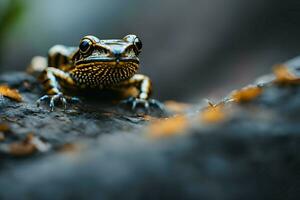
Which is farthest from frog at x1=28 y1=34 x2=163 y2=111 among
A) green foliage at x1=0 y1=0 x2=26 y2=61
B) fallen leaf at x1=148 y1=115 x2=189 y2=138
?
green foliage at x1=0 y1=0 x2=26 y2=61

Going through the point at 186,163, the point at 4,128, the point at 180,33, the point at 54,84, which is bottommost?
the point at 186,163

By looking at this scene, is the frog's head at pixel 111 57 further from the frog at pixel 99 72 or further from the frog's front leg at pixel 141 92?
the frog's front leg at pixel 141 92

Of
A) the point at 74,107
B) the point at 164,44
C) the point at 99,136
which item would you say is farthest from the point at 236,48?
the point at 99,136

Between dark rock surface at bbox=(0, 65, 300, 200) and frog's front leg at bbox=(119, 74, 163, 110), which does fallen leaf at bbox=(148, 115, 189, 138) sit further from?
frog's front leg at bbox=(119, 74, 163, 110)

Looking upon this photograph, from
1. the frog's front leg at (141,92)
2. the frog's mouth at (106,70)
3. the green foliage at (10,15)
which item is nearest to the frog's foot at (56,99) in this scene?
the frog's mouth at (106,70)

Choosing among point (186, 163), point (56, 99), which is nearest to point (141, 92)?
point (56, 99)

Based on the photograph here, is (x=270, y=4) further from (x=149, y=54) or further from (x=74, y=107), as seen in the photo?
(x=74, y=107)

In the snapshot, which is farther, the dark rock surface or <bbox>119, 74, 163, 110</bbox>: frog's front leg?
<bbox>119, 74, 163, 110</bbox>: frog's front leg

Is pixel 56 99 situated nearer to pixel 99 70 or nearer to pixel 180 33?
pixel 99 70
